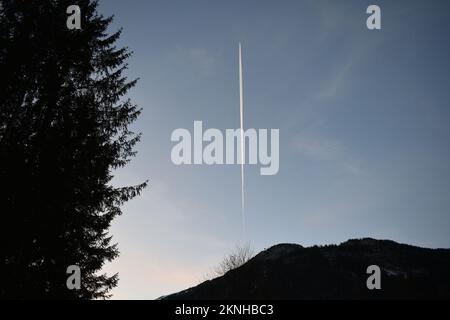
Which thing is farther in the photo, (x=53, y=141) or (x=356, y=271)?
(x=356, y=271)

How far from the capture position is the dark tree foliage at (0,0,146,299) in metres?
9.03

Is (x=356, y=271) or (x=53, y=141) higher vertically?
(x=53, y=141)

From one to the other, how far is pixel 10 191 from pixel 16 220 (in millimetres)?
822

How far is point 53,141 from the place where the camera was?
9.88 meters

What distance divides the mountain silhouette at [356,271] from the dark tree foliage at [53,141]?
5452 cm

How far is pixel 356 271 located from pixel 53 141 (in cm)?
9157

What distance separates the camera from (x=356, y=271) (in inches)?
3442

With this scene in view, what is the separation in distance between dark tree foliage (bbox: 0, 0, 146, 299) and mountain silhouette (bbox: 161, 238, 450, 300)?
5452 cm

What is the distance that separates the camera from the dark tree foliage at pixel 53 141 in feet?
29.6

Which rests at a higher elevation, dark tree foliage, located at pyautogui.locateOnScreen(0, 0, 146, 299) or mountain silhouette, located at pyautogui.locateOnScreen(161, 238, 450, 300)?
dark tree foliage, located at pyautogui.locateOnScreen(0, 0, 146, 299)
